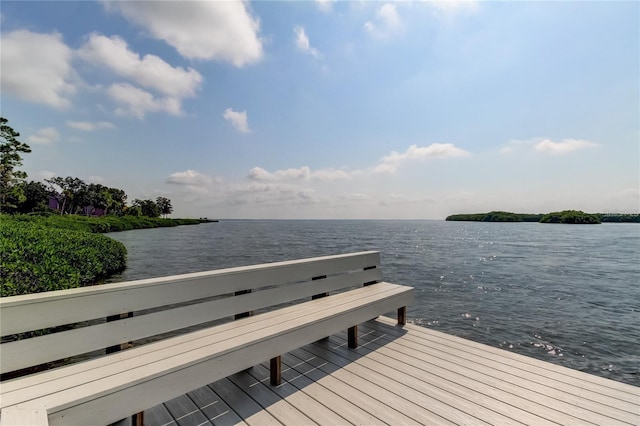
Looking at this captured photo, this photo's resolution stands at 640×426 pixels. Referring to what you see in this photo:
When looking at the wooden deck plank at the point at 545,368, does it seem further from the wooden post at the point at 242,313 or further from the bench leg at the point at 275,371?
the wooden post at the point at 242,313

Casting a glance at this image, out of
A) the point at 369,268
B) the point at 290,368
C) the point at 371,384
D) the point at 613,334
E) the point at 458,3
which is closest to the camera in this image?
the point at 371,384

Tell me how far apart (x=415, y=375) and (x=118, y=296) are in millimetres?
2758

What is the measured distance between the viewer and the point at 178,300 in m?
2.56

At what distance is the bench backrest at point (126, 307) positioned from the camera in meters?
1.85

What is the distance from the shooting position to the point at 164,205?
11031cm

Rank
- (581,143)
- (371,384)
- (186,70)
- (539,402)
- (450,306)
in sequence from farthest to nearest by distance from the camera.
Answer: (581,143)
(186,70)
(450,306)
(371,384)
(539,402)

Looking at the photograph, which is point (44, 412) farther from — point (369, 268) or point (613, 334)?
point (613, 334)

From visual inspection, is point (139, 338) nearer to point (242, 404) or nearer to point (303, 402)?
point (242, 404)

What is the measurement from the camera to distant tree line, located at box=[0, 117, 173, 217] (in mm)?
31609

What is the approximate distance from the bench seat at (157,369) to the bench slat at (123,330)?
10cm

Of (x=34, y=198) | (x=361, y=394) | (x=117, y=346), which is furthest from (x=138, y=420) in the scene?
(x=34, y=198)

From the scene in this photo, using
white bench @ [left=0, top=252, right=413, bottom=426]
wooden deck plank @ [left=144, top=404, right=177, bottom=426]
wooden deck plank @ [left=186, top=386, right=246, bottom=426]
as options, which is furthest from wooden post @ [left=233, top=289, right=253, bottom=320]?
wooden deck plank @ [left=144, top=404, right=177, bottom=426]

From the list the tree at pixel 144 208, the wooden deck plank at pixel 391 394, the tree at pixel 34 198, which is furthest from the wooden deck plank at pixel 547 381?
the tree at pixel 144 208

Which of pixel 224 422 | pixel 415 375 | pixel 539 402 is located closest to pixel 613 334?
pixel 539 402
